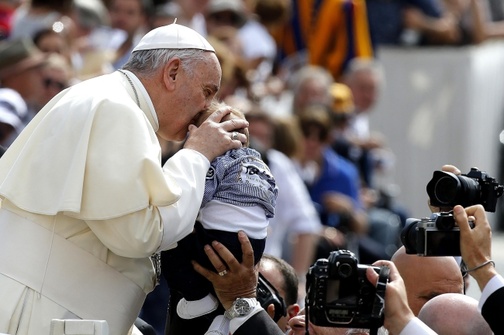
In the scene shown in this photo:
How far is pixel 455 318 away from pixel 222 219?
3.16ft

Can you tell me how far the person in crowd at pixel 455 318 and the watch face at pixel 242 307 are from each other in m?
0.70

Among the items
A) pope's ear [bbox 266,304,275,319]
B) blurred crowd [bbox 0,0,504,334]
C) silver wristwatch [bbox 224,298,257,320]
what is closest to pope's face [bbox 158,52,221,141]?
silver wristwatch [bbox 224,298,257,320]

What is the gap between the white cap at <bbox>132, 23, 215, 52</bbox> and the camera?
530 cm

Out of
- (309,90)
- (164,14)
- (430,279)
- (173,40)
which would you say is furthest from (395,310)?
(309,90)

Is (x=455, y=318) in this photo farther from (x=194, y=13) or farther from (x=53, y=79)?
(x=194, y=13)

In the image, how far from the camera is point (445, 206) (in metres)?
5.23

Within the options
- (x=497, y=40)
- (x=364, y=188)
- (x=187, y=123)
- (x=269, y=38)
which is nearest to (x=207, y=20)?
(x=269, y=38)

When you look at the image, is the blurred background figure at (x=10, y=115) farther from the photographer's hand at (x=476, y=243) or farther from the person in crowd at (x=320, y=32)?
the person in crowd at (x=320, y=32)

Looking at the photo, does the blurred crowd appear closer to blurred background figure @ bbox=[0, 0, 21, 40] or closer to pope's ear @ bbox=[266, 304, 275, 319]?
blurred background figure @ bbox=[0, 0, 21, 40]

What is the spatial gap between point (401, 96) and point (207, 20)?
312cm

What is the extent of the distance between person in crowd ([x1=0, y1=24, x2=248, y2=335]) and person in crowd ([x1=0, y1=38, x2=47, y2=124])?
395 cm

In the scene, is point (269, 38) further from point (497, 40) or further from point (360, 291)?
point (360, 291)

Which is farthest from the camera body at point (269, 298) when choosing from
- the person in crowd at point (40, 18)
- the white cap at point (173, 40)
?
the person in crowd at point (40, 18)

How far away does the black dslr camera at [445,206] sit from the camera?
498cm
